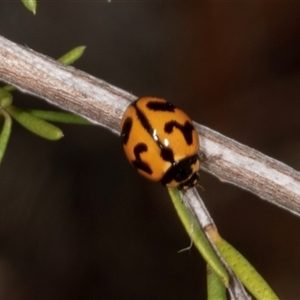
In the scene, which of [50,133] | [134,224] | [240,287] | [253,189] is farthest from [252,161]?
[134,224]

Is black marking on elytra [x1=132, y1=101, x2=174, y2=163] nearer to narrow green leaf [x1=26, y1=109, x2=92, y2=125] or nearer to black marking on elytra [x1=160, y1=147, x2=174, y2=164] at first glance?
black marking on elytra [x1=160, y1=147, x2=174, y2=164]

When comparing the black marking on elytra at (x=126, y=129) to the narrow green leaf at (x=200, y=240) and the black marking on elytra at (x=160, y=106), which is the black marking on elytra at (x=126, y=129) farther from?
the narrow green leaf at (x=200, y=240)

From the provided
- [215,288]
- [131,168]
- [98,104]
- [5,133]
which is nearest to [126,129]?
[98,104]

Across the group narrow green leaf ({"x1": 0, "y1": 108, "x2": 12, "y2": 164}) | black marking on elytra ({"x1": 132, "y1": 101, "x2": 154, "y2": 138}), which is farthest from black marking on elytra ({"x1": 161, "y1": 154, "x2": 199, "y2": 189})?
narrow green leaf ({"x1": 0, "y1": 108, "x2": 12, "y2": 164})

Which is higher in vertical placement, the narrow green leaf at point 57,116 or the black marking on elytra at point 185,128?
the narrow green leaf at point 57,116

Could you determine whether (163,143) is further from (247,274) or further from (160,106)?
(247,274)

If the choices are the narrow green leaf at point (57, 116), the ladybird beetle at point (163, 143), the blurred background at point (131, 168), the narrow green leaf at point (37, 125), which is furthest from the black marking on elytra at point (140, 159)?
the blurred background at point (131, 168)
